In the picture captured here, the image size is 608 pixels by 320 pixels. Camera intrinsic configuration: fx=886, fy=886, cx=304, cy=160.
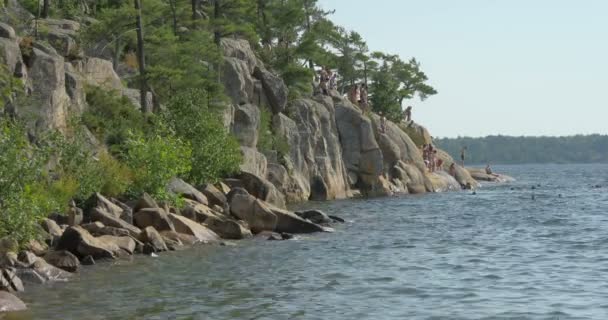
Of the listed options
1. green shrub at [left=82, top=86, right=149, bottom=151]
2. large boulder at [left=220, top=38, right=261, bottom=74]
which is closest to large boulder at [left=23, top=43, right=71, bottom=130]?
green shrub at [left=82, top=86, right=149, bottom=151]

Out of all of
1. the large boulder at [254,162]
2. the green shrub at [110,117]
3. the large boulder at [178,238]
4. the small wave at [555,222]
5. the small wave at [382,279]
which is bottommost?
the small wave at [382,279]

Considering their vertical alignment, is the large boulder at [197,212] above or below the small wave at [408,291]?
above

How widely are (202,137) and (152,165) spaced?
10.3m

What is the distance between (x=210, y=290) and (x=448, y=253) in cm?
1159

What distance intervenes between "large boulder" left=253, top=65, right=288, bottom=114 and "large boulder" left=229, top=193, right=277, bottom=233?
28280 millimetres

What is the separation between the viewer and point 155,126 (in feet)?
148

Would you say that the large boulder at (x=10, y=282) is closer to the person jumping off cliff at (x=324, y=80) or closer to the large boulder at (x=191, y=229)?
the large boulder at (x=191, y=229)

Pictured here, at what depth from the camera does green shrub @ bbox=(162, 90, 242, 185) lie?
1825 inches

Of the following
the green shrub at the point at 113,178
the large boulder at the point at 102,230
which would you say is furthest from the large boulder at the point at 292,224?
the large boulder at the point at 102,230

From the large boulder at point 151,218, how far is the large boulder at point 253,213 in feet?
19.9

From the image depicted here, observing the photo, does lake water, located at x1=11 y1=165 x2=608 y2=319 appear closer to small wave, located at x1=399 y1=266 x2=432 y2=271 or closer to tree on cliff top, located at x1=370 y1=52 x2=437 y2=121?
small wave, located at x1=399 y1=266 x2=432 y2=271

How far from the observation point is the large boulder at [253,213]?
38844 millimetres

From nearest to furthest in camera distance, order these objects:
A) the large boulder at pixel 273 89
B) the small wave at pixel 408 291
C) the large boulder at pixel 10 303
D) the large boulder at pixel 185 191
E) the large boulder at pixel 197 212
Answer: the large boulder at pixel 10 303 < the small wave at pixel 408 291 < the large boulder at pixel 197 212 < the large boulder at pixel 185 191 < the large boulder at pixel 273 89

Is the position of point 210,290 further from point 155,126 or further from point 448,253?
point 155,126
